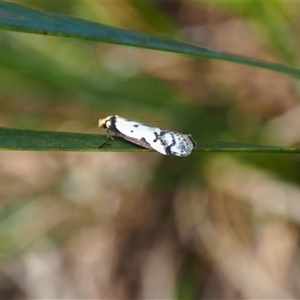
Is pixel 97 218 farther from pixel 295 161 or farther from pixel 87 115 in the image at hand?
pixel 295 161

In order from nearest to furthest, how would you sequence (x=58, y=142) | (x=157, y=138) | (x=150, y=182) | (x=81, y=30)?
(x=58, y=142) < (x=81, y=30) < (x=157, y=138) < (x=150, y=182)

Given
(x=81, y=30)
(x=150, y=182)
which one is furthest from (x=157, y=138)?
(x=150, y=182)

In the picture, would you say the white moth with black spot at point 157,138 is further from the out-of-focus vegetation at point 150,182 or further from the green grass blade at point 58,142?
the out-of-focus vegetation at point 150,182

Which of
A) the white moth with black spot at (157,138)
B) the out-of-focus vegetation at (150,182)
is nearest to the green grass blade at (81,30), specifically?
the white moth with black spot at (157,138)

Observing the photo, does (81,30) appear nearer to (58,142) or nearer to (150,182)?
(58,142)

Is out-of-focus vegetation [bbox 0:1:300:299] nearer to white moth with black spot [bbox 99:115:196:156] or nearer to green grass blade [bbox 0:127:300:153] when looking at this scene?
white moth with black spot [bbox 99:115:196:156]
